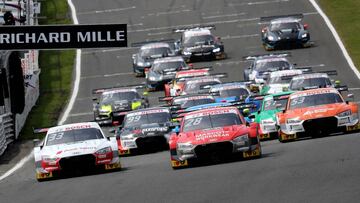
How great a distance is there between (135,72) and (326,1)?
55.1 feet

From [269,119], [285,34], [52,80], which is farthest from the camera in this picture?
[285,34]

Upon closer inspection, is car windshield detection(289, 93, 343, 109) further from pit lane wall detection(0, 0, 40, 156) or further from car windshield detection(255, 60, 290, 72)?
car windshield detection(255, 60, 290, 72)

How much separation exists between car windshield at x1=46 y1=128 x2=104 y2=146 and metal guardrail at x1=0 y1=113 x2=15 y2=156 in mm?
6741

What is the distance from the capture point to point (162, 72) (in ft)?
160

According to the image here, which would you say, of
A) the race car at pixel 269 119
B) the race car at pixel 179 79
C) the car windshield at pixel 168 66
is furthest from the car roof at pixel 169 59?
the race car at pixel 269 119

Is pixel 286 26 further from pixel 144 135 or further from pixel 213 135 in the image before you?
pixel 213 135

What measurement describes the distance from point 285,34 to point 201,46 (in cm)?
375

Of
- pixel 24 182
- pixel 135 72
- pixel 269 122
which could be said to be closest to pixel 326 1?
pixel 135 72

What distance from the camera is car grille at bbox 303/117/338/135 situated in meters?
27.0

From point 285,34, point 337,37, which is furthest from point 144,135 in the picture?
point 337,37

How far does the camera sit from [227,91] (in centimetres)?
3825

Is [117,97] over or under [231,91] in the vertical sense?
under

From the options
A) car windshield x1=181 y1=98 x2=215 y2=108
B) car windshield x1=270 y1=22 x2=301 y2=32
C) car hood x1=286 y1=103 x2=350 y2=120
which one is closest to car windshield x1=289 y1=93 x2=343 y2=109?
car hood x1=286 y1=103 x2=350 y2=120

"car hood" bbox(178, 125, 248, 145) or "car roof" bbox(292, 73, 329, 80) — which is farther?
"car roof" bbox(292, 73, 329, 80)
